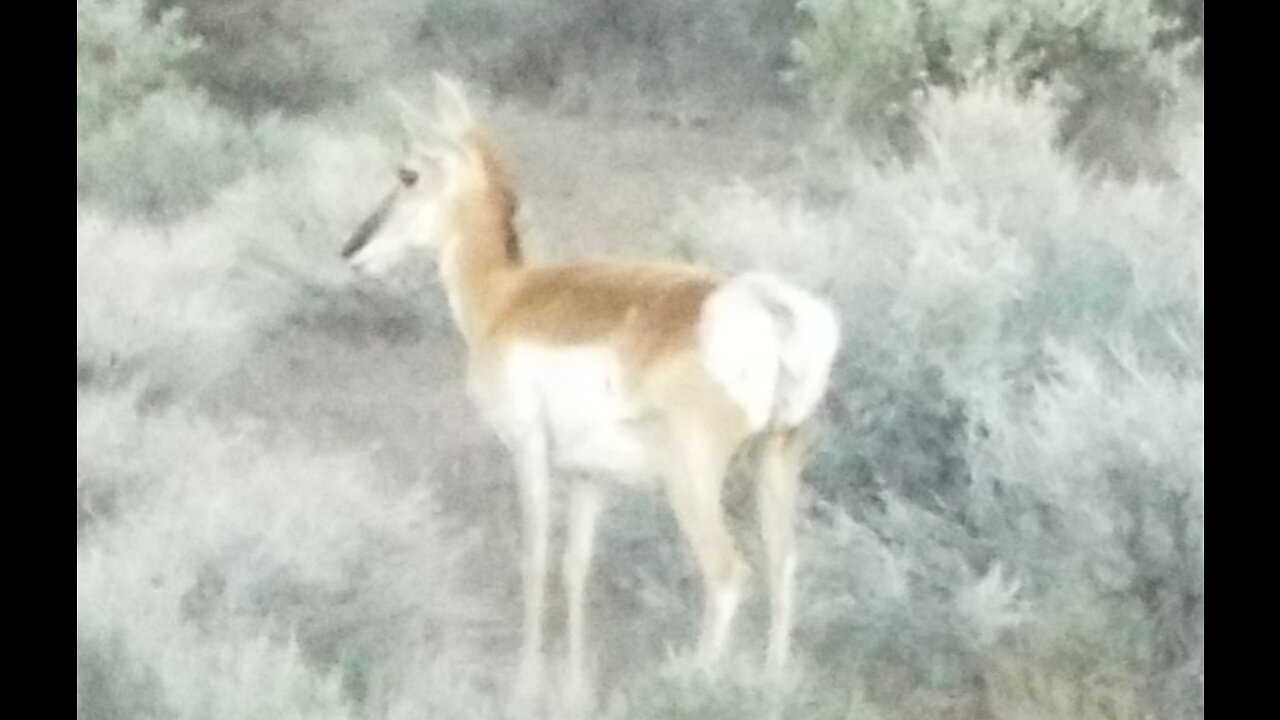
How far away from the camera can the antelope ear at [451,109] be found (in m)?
1.28

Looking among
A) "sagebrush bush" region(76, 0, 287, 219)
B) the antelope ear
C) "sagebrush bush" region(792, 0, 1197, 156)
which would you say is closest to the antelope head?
the antelope ear

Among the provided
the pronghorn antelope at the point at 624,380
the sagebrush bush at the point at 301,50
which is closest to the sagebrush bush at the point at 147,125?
the sagebrush bush at the point at 301,50

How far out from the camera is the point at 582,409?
1.24 m

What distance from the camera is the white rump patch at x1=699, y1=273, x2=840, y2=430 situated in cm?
122

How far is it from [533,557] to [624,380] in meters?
0.18

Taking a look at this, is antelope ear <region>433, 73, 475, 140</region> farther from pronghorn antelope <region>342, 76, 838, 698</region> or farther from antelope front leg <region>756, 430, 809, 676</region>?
antelope front leg <region>756, 430, 809, 676</region>

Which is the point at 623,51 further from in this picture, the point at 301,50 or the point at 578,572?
the point at 578,572

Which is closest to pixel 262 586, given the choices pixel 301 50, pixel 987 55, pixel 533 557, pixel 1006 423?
pixel 533 557

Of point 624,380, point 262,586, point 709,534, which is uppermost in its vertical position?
point 624,380

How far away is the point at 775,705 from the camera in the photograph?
48.4 inches

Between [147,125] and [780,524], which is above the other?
[147,125]

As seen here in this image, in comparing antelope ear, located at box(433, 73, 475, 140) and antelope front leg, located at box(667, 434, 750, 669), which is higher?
antelope ear, located at box(433, 73, 475, 140)

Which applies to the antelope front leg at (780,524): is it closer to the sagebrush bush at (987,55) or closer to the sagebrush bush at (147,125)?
the sagebrush bush at (987,55)
